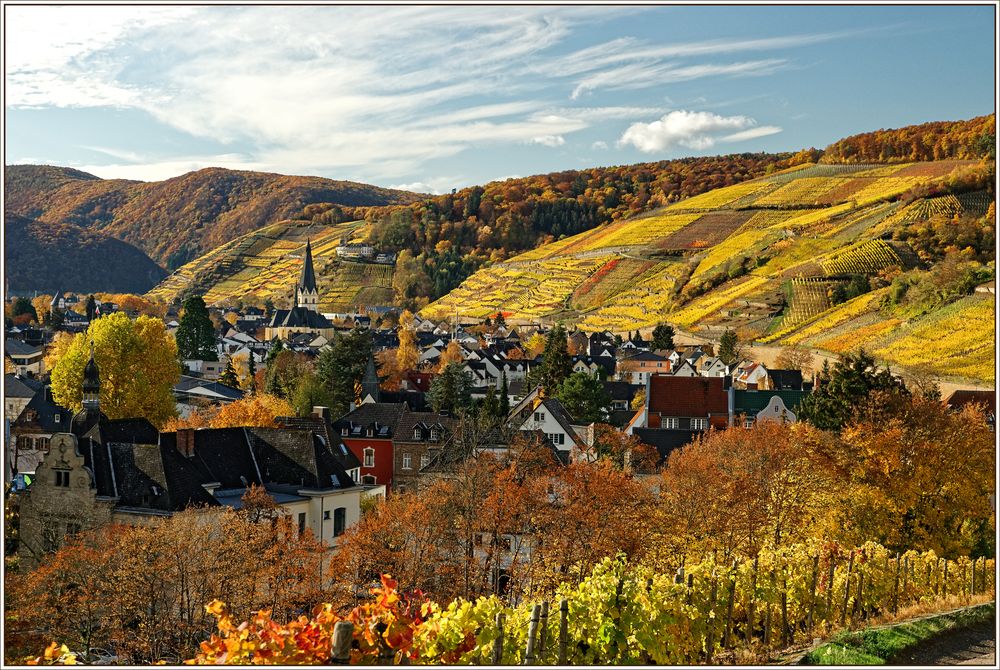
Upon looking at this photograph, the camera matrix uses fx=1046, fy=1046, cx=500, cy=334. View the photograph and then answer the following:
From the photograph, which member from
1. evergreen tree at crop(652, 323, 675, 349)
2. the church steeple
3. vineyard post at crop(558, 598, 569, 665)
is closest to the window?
the church steeple

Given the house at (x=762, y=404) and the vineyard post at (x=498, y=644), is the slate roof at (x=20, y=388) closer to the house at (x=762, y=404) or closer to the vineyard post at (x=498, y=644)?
the house at (x=762, y=404)

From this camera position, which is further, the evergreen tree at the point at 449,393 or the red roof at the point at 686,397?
the evergreen tree at the point at 449,393

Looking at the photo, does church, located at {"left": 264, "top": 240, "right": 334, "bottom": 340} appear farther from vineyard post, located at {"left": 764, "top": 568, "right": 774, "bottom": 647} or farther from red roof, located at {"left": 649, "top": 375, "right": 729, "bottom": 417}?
vineyard post, located at {"left": 764, "top": 568, "right": 774, "bottom": 647}

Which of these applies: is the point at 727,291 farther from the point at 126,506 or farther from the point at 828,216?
the point at 126,506

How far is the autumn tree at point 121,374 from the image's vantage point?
59.0m

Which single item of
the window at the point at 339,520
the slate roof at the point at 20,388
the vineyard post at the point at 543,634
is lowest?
the window at the point at 339,520

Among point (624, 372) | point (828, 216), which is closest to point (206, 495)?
point (624, 372)

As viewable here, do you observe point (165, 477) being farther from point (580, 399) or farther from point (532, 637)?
point (580, 399)

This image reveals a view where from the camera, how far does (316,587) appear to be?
29.2 m

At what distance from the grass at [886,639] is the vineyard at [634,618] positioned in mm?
1649

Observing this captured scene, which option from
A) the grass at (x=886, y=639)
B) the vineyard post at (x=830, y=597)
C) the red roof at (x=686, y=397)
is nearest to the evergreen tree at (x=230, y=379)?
the red roof at (x=686, y=397)

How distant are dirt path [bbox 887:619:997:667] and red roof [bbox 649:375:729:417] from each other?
1936 inches

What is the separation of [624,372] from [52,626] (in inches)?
3095

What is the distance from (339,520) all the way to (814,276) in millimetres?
92637
